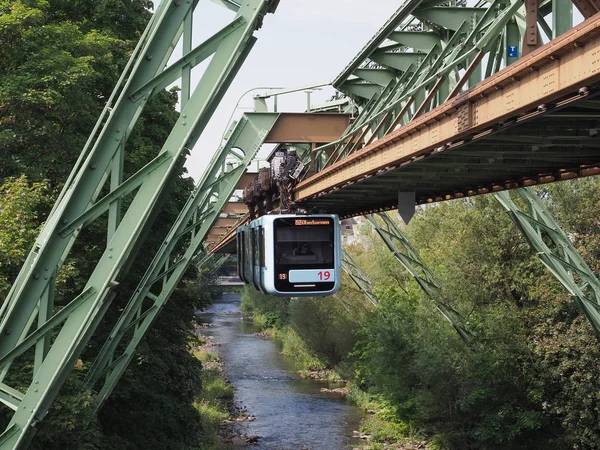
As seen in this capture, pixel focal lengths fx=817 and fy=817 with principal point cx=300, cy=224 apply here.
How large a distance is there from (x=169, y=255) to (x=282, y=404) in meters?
16.4

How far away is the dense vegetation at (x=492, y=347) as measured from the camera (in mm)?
19953

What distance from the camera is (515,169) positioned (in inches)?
547

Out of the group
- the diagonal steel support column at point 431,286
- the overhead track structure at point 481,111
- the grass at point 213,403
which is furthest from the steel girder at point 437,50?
the grass at point 213,403

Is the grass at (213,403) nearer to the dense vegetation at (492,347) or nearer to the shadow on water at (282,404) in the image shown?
the shadow on water at (282,404)

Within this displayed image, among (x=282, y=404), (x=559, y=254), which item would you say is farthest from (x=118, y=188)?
(x=282, y=404)

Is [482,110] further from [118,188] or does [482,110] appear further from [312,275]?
[312,275]

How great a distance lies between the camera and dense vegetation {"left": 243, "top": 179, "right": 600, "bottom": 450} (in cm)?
1995

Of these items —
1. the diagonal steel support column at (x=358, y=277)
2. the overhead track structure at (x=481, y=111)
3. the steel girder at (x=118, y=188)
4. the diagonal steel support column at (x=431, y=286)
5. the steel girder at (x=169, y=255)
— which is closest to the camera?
the steel girder at (x=118, y=188)

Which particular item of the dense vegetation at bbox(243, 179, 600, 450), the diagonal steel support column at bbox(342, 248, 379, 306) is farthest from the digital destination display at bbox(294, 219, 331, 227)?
the diagonal steel support column at bbox(342, 248, 379, 306)

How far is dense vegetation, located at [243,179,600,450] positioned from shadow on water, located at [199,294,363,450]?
5.65ft

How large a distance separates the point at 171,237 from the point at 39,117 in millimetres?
3746

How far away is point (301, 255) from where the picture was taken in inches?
633

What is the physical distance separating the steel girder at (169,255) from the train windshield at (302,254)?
195 centimetres

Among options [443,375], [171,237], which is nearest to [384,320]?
[443,375]
